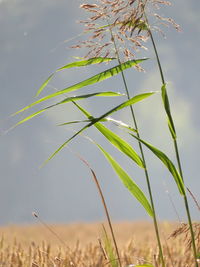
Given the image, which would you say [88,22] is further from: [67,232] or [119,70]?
[67,232]

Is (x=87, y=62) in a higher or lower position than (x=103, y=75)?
higher

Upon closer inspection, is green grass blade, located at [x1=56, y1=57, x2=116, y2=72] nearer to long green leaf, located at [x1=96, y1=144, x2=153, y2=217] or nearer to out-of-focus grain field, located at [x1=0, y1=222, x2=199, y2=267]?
long green leaf, located at [x1=96, y1=144, x2=153, y2=217]

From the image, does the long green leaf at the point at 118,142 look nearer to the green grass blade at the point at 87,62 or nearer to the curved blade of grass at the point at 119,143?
the curved blade of grass at the point at 119,143

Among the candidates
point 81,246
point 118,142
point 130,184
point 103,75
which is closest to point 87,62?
point 103,75

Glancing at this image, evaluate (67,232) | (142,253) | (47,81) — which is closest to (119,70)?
(47,81)

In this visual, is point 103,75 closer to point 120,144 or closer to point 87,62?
point 87,62

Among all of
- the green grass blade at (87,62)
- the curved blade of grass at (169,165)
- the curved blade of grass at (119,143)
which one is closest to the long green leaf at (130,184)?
the curved blade of grass at (119,143)
